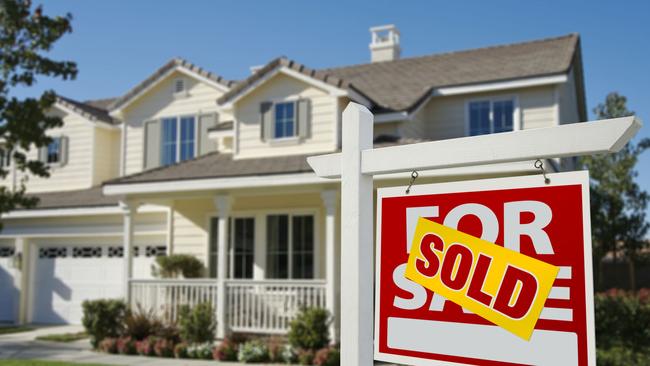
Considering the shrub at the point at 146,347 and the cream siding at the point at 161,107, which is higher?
the cream siding at the point at 161,107

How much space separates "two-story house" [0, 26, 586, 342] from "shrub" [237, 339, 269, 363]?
0.95 m

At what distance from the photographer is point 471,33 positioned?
60.6 feet

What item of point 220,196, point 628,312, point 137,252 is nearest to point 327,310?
point 220,196

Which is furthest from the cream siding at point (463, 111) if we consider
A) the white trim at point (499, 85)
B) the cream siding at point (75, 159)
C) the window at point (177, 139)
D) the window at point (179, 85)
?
the cream siding at point (75, 159)

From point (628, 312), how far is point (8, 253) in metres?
15.7

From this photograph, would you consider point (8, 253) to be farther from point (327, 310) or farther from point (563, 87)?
point (563, 87)

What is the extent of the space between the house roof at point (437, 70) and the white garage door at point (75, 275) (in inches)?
209

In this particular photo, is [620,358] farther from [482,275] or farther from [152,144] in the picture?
[152,144]

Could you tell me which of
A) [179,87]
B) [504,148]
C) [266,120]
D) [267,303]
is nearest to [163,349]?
[267,303]

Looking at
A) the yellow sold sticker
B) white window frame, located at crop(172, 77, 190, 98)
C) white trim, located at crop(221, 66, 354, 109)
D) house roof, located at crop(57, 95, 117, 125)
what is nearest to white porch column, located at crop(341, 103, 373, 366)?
the yellow sold sticker

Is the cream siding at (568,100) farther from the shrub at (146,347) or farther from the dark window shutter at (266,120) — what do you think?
the shrub at (146,347)

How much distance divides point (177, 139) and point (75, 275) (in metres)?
4.52

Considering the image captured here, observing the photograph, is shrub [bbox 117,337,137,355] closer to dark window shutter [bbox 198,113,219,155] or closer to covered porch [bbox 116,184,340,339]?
covered porch [bbox 116,184,340,339]

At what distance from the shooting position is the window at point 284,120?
1404 centimetres
